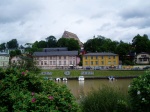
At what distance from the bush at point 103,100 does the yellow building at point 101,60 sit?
6282cm

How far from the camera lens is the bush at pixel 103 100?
32.5ft

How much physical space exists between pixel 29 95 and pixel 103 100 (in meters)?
5.28

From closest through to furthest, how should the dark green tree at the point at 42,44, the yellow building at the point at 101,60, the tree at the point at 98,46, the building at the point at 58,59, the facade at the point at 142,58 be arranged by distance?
the yellow building at the point at 101,60 → the facade at the point at 142,58 → the building at the point at 58,59 → the tree at the point at 98,46 → the dark green tree at the point at 42,44

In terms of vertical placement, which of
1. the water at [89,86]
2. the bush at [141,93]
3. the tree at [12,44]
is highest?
the tree at [12,44]

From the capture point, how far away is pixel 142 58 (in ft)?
261

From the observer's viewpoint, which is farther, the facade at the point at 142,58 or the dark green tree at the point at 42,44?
the dark green tree at the point at 42,44

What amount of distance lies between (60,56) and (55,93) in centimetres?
7549

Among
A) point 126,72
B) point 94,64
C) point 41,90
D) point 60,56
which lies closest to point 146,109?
point 41,90

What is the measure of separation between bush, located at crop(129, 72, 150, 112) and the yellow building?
66826mm

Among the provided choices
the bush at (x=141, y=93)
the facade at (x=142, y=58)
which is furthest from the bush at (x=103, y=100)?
the facade at (x=142, y=58)

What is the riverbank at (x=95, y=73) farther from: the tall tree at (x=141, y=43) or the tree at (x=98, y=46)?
the tree at (x=98, y=46)

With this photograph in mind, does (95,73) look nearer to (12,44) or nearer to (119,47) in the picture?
(119,47)

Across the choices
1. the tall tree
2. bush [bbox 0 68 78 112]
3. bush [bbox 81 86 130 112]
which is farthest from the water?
the tall tree

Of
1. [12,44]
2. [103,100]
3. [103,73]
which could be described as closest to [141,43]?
[103,73]
